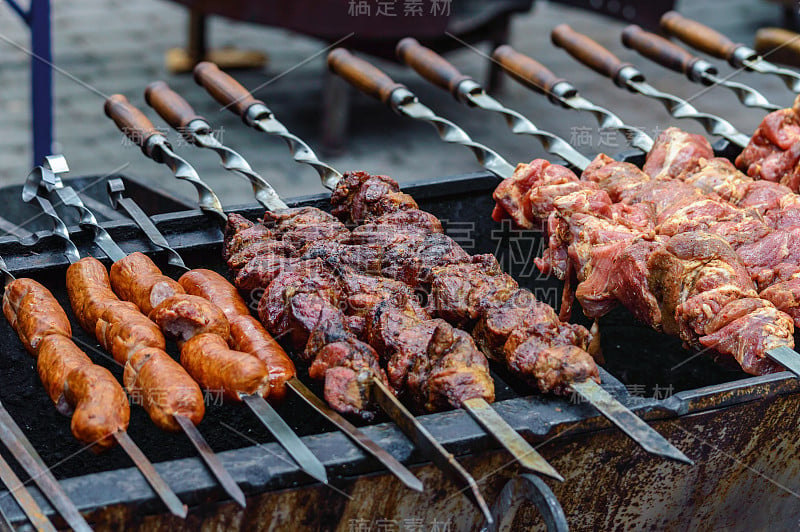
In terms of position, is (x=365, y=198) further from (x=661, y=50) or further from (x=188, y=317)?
(x=661, y=50)

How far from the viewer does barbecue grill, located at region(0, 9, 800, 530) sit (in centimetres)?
230

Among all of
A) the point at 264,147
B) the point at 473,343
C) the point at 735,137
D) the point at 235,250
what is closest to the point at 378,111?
the point at 264,147

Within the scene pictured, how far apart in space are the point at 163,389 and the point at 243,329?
0.39 metres

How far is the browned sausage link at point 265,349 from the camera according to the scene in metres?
2.66

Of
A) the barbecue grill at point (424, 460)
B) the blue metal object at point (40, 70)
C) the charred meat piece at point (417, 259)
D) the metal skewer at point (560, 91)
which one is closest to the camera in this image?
the barbecue grill at point (424, 460)

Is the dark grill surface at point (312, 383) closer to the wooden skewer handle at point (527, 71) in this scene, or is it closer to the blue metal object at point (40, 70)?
the wooden skewer handle at point (527, 71)

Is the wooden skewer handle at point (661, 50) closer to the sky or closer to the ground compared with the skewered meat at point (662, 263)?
closer to the sky

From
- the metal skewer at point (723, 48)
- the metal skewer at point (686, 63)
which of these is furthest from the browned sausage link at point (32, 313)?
the metal skewer at point (723, 48)

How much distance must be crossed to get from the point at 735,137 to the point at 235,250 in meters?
2.32

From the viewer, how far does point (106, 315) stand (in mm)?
2863

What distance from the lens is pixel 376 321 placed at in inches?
112

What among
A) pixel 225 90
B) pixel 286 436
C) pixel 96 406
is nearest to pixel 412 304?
pixel 286 436

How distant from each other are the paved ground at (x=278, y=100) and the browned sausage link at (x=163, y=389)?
444 centimetres

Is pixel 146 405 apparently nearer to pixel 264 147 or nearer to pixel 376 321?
pixel 376 321
